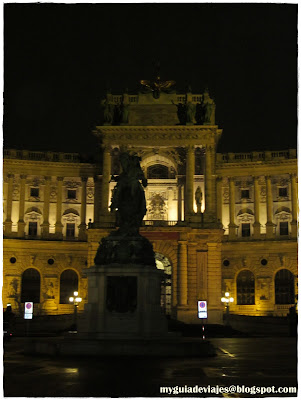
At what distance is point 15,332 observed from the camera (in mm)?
44500

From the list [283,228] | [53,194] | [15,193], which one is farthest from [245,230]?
[15,193]

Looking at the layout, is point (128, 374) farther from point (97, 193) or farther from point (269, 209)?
point (97, 193)

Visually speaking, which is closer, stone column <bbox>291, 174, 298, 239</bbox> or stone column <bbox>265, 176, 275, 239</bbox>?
stone column <bbox>291, 174, 298, 239</bbox>

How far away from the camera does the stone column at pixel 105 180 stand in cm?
6309

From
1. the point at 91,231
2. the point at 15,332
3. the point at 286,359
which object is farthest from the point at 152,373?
the point at 91,231

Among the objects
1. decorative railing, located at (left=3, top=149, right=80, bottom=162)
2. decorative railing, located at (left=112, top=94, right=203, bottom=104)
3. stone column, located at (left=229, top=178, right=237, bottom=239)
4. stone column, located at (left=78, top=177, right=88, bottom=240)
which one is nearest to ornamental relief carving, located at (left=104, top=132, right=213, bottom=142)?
decorative railing, located at (left=112, top=94, right=203, bottom=104)

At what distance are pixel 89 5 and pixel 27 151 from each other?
56.6 metres

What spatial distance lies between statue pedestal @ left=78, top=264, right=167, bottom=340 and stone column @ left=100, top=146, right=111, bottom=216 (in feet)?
131

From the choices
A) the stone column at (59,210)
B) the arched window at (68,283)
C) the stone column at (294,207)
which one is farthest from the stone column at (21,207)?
the stone column at (294,207)

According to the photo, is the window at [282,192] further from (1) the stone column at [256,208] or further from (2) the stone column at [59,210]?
(2) the stone column at [59,210]

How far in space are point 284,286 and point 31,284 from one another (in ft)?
91.6

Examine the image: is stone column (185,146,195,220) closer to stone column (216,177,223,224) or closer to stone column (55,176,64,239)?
stone column (216,177,223,224)

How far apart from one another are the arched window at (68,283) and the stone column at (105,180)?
1008cm

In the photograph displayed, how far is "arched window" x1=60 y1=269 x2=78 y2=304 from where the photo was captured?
69.1 m
